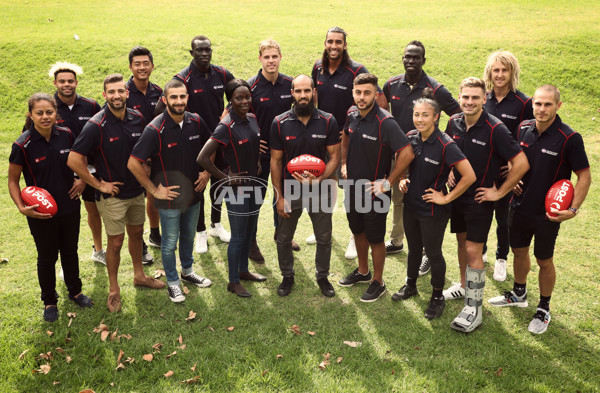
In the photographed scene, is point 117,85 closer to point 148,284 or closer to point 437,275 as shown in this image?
point 148,284

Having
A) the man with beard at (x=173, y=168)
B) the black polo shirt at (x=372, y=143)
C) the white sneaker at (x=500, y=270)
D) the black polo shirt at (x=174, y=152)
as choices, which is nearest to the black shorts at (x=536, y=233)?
the white sneaker at (x=500, y=270)

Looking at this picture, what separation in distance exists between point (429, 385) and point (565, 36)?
17.1 meters

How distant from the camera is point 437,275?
573cm

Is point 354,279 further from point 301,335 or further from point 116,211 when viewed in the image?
point 116,211

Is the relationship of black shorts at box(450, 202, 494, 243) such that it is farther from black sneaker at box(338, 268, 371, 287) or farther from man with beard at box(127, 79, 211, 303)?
man with beard at box(127, 79, 211, 303)

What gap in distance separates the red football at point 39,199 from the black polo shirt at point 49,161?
0.56 ft

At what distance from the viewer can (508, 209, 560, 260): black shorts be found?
209 inches

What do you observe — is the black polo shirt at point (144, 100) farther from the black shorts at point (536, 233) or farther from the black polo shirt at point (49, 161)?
the black shorts at point (536, 233)

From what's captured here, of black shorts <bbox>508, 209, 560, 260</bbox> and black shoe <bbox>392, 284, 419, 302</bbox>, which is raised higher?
black shorts <bbox>508, 209, 560, 260</bbox>

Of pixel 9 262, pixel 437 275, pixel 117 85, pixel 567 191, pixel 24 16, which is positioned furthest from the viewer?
pixel 24 16

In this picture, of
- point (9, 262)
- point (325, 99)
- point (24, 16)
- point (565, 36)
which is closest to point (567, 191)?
point (325, 99)

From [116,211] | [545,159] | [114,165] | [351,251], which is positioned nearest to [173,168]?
[114,165]

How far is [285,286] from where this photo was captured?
631cm

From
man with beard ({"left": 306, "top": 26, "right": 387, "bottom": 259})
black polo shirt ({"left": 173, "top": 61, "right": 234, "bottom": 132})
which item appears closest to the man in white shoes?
man with beard ({"left": 306, "top": 26, "right": 387, "bottom": 259})
